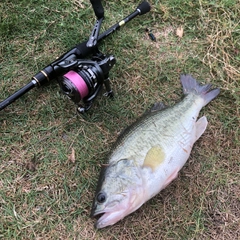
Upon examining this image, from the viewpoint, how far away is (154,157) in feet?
10.1

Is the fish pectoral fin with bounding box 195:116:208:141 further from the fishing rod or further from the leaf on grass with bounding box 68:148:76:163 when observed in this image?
→ the leaf on grass with bounding box 68:148:76:163

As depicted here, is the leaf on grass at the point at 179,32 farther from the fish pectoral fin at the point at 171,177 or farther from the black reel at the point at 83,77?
the fish pectoral fin at the point at 171,177

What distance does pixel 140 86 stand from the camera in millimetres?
3764

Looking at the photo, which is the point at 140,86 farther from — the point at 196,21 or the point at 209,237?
the point at 209,237

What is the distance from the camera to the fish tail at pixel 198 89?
11.8 feet

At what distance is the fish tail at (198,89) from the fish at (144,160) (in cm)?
20

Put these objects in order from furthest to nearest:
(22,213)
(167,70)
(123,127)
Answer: (167,70), (123,127), (22,213)

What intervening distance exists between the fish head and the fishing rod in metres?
0.73

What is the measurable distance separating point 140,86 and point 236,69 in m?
Answer: 1.13

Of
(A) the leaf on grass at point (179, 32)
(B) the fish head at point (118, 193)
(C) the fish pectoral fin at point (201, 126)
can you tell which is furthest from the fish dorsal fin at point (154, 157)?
(A) the leaf on grass at point (179, 32)

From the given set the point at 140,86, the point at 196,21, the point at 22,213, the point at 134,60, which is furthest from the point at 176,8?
the point at 22,213

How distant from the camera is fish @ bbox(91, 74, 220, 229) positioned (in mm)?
2973

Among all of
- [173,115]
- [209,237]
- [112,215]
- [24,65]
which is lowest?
[209,237]

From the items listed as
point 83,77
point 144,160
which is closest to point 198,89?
point 144,160
